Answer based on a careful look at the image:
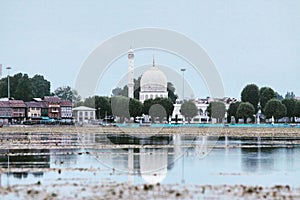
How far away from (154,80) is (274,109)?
4579 cm

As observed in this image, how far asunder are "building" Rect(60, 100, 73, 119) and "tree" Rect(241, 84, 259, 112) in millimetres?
45467

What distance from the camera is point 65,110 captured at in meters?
159

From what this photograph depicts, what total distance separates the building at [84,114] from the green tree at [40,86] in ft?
79.3

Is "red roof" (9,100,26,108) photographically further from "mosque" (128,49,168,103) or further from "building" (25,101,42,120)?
"mosque" (128,49,168,103)

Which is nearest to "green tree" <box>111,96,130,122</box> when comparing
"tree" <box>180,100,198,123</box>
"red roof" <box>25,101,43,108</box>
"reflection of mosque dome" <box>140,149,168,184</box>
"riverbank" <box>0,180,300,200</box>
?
"tree" <box>180,100,198,123</box>

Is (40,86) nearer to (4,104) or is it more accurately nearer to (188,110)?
(4,104)

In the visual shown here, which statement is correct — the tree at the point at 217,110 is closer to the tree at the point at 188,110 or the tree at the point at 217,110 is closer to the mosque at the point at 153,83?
the tree at the point at 188,110

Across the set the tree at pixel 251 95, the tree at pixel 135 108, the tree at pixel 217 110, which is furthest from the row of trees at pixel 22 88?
the tree at pixel 251 95

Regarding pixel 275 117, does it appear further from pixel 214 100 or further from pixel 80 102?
pixel 80 102

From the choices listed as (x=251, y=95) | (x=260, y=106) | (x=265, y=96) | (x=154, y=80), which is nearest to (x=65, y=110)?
(x=154, y=80)

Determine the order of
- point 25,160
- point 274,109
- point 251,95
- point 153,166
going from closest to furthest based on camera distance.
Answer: point 153,166
point 25,160
point 274,109
point 251,95

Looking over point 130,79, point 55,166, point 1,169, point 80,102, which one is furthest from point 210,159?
point 130,79

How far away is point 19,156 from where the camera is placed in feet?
106

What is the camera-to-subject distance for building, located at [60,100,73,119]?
517ft
